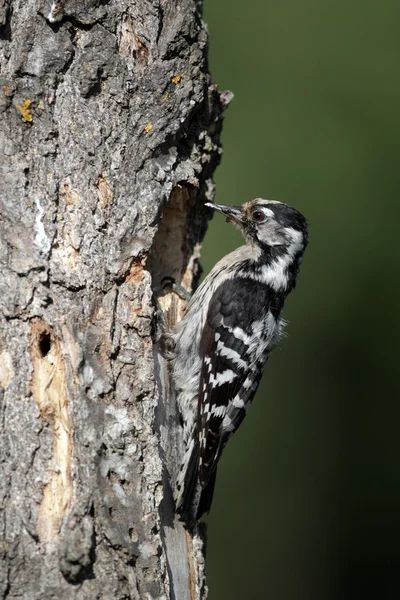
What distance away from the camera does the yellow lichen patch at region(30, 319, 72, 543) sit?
2.62 metres

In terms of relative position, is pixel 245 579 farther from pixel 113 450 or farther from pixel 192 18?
pixel 192 18

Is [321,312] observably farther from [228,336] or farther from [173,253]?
[173,253]

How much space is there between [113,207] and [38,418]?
81cm

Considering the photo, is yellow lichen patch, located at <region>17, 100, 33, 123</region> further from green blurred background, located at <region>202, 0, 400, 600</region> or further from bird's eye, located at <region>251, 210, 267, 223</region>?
green blurred background, located at <region>202, 0, 400, 600</region>

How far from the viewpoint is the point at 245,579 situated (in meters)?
5.90

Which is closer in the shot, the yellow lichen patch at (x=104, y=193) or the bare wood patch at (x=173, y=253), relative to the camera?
the yellow lichen patch at (x=104, y=193)

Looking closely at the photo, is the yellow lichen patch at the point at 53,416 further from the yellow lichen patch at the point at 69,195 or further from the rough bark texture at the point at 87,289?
the yellow lichen patch at the point at 69,195

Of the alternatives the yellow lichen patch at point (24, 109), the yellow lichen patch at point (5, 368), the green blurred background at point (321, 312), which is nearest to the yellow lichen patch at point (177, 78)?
the yellow lichen patch at point (24, 109)

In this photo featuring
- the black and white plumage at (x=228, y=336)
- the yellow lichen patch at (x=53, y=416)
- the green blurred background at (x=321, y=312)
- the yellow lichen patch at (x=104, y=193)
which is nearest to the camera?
the yellow lichen patch at (x=53, y=416)

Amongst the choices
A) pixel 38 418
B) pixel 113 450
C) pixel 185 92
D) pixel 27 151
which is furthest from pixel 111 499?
pixel 185 92

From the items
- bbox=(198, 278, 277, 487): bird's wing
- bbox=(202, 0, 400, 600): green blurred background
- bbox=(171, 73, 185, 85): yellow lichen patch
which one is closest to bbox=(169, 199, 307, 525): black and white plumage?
bbox=(198, 278, 277, 487): bird's wing

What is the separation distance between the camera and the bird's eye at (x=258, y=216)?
4074mm

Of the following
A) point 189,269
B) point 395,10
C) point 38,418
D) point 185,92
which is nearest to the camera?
point 38,418

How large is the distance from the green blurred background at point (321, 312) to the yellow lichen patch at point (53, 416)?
299 centimetres
